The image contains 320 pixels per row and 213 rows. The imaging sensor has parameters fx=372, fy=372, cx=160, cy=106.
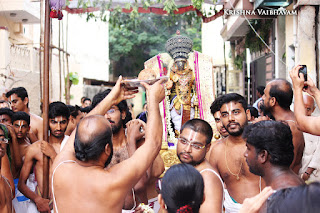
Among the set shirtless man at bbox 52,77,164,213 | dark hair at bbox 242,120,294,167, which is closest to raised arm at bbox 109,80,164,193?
shirtless man at bbox 52,77,164,213

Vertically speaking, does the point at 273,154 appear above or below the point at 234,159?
above

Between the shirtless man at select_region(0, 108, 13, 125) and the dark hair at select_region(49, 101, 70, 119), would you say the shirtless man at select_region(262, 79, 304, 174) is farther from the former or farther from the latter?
the shirtless man at select_region(0, 108, 13, 125)

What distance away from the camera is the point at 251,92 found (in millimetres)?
13820

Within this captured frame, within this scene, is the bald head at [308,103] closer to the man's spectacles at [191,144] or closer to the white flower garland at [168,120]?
the man's spectacles at [191,144]

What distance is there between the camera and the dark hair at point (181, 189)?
1.93 m

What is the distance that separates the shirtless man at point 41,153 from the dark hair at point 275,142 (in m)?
2.24

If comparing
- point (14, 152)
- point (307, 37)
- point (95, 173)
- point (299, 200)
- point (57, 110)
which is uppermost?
point (307, 37)

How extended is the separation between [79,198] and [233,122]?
6.15ft

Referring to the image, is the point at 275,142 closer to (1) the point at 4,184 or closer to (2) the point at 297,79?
(2) the point at 297,79

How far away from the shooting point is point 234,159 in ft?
12.4

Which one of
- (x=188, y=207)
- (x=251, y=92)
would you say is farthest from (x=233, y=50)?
(x=188, y=207)

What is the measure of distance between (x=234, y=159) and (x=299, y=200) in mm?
Result: 2424

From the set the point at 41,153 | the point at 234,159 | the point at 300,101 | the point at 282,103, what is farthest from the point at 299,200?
the point at 41,153

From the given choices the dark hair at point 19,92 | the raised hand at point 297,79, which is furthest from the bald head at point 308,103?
the dark hair at point 19,92
